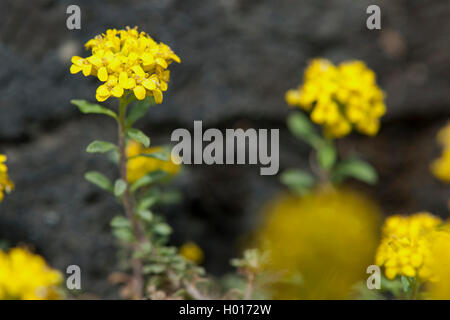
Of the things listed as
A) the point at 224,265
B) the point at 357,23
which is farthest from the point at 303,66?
the point at 224,265

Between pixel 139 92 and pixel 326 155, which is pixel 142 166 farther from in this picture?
pixel 326 155

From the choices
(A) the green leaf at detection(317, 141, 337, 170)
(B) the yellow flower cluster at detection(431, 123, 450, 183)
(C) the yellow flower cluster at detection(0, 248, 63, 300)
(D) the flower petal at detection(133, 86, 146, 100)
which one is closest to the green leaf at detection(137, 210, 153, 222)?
(C) the yellow flower cluster at detection(0, 248, 63, 300)

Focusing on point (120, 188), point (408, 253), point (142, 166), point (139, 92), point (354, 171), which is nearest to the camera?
point (139, 92)

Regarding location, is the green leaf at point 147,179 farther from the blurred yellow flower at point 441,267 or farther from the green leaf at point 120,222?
the blurred yellow flower at point 441,267

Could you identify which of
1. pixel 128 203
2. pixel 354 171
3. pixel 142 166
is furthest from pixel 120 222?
pixel 354 171

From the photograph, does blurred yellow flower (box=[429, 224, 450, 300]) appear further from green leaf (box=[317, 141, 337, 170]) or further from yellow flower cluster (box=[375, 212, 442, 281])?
green leaf (box=[317, 141, 337, 170])
